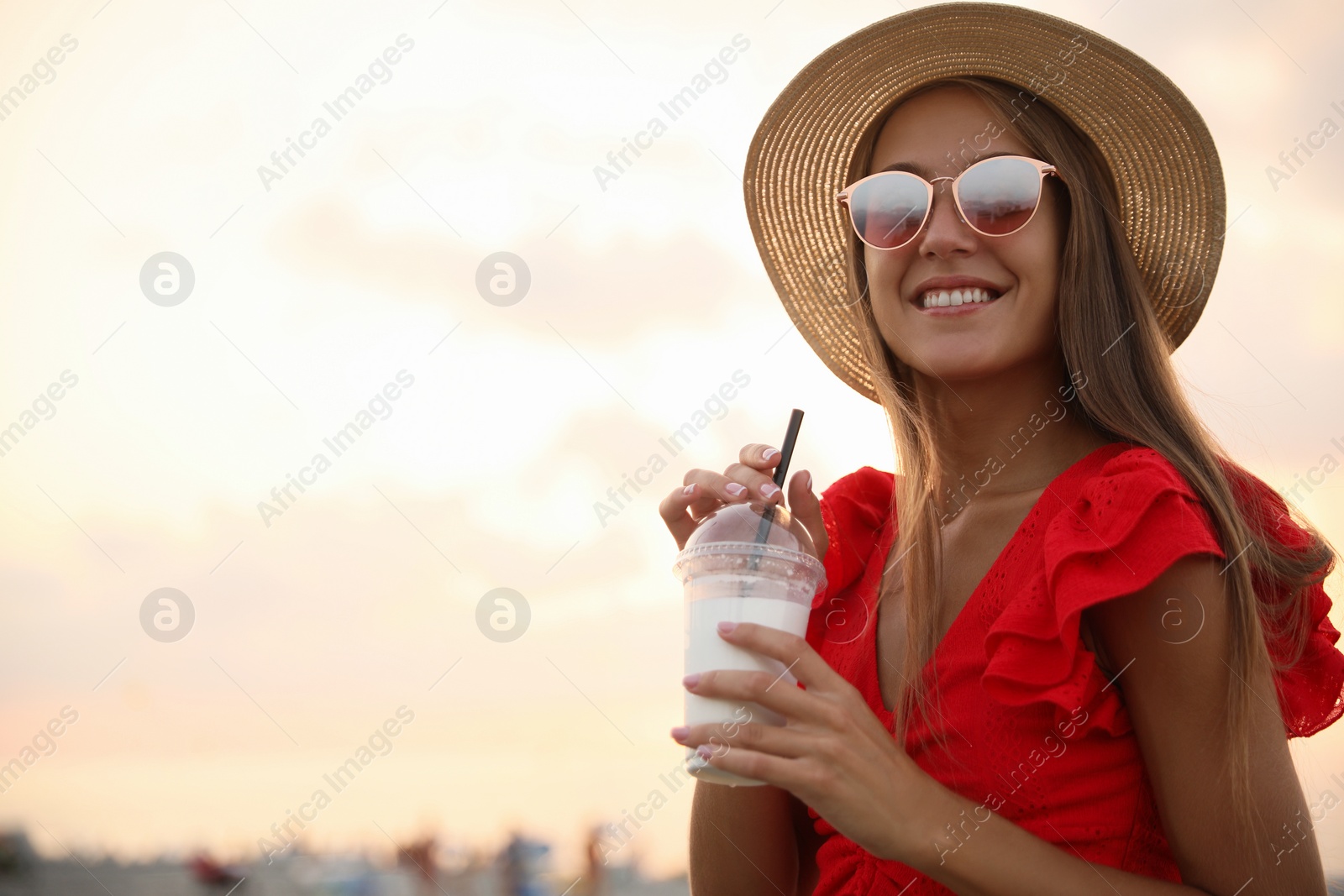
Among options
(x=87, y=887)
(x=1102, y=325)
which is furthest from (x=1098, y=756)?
(x=87, y=887)

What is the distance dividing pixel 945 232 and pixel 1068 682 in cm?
110

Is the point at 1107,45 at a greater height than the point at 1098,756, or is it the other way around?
the point at 1107,45

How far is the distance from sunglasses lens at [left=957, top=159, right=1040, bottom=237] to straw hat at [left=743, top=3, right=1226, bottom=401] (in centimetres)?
35

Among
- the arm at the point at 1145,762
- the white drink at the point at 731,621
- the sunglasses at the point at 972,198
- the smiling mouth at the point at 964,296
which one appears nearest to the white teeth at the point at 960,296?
the smiling mouth at the point at 964,296

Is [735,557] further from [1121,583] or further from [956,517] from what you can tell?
[956,517]

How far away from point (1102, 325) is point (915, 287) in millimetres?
450

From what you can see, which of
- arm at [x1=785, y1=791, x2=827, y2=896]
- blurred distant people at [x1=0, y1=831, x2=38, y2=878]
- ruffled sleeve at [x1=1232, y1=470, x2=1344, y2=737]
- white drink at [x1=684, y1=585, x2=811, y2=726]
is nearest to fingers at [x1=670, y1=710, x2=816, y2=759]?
white drink at [x1=684, y1=585, x2=811, y2=726]

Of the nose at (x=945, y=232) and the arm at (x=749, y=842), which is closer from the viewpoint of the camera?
the nose at (x=945, y=232)

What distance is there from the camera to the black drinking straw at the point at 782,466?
2.01 m

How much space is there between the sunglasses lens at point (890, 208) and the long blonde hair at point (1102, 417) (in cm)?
33

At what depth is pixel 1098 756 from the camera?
199cm

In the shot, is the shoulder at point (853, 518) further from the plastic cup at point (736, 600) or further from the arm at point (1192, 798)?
the arm at point (1192, 798)

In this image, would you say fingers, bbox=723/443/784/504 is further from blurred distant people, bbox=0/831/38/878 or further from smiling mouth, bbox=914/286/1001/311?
blurred distant people, bbox=0/831/38/878

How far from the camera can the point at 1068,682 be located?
1908 millimetres
